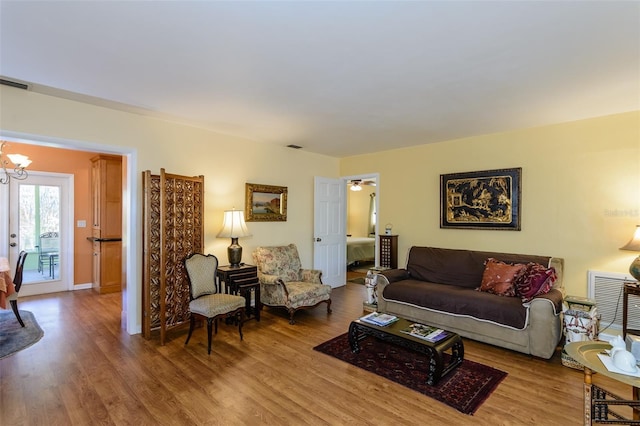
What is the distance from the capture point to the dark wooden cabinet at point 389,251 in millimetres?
5199

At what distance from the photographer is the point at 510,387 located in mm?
2605

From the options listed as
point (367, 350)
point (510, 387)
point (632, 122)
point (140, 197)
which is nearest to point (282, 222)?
point (140, 197)

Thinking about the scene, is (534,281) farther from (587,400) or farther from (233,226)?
(233,226)

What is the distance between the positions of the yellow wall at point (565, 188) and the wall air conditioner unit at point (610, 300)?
0.10 meters

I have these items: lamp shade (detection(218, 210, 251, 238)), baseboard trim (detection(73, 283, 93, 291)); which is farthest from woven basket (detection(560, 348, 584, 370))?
baseboard trim (detection(73, 283, 93, 291))

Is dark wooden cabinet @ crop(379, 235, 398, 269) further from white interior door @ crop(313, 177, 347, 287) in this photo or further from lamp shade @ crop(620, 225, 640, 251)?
lamp shade @ crop(620, 225, 640, 251)

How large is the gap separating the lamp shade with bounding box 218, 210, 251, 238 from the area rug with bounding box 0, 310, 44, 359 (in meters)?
2.29

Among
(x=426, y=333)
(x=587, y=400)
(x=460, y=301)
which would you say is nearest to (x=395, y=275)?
(x=460, y=301)

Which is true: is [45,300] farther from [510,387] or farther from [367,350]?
[510,387]

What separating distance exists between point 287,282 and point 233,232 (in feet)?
3.61

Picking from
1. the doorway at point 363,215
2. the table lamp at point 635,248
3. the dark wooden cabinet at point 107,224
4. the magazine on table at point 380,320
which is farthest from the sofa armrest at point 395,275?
the dark wooden cabinet at point 107,224

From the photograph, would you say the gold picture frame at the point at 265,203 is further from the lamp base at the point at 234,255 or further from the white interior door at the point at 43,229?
the white interior door at the point at 43,229

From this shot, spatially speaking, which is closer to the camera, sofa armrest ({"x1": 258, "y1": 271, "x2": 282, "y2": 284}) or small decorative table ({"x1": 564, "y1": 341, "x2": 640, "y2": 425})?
small decorative table ({"x1": 564, "y1": 341, "x2": 640, "y2": 425})

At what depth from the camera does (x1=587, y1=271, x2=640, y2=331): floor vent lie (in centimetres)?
330
